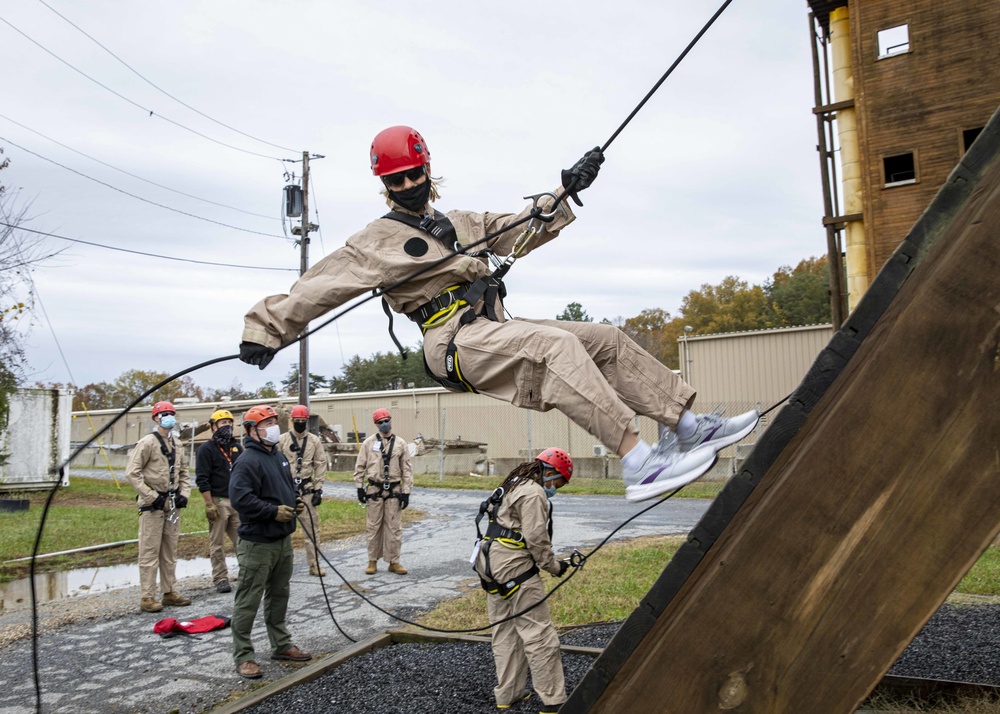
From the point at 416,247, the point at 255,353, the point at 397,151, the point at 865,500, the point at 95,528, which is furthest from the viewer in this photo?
the point at 95,528

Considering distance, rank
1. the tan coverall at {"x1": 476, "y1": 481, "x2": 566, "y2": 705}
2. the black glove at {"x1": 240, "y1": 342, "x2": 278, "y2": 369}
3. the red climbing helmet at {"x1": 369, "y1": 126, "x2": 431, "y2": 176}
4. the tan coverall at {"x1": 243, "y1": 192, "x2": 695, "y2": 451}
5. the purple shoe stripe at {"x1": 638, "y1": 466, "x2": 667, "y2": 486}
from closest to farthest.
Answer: the purple shoe stripe at {"x1": 638, "y1": 466, "x2": 667, "y2": 486} → the tan coverall at {"x1": 243, "y1": 192, "x2": 695, "y2": 451} → the black glove at {"x1": 240, "y1": 342, "x2": 278, "y2": 369} → the red climbing helmet at {"x1": 369, "y1": 126, "x2": 431, "y2": 176} → the tan coverall at {"x1": 476, "y1": 481, "x2": 566, "y2": 705}

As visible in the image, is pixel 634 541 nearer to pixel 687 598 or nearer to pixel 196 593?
pixel 196 593

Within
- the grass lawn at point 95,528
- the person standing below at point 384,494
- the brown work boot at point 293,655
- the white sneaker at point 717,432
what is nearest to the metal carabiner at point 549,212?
the white sneaker at point 717,432

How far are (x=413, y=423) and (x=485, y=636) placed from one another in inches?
1076

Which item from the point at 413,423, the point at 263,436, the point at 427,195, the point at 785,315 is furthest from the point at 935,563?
the point at 785,315

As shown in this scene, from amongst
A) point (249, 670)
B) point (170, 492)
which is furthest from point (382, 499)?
point (249, 670)

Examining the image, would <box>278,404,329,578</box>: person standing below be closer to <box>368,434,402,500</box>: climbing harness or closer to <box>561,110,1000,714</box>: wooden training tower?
<box>368,434,402,500</box>: climbing harness

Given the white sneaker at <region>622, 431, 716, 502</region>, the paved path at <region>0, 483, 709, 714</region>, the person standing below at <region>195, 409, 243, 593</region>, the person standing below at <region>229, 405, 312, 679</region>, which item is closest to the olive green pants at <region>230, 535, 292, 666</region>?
the person standing below at <region>229, 405, 312, 679</region>

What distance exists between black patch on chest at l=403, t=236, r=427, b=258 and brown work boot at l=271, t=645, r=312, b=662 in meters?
4.79

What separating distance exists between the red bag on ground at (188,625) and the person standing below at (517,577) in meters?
3.86

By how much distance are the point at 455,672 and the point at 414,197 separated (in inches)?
161

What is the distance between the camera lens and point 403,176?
373 centimetres

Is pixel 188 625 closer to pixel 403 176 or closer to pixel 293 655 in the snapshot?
pixel 293 655

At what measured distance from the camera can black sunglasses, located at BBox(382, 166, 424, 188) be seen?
12.2 ft
